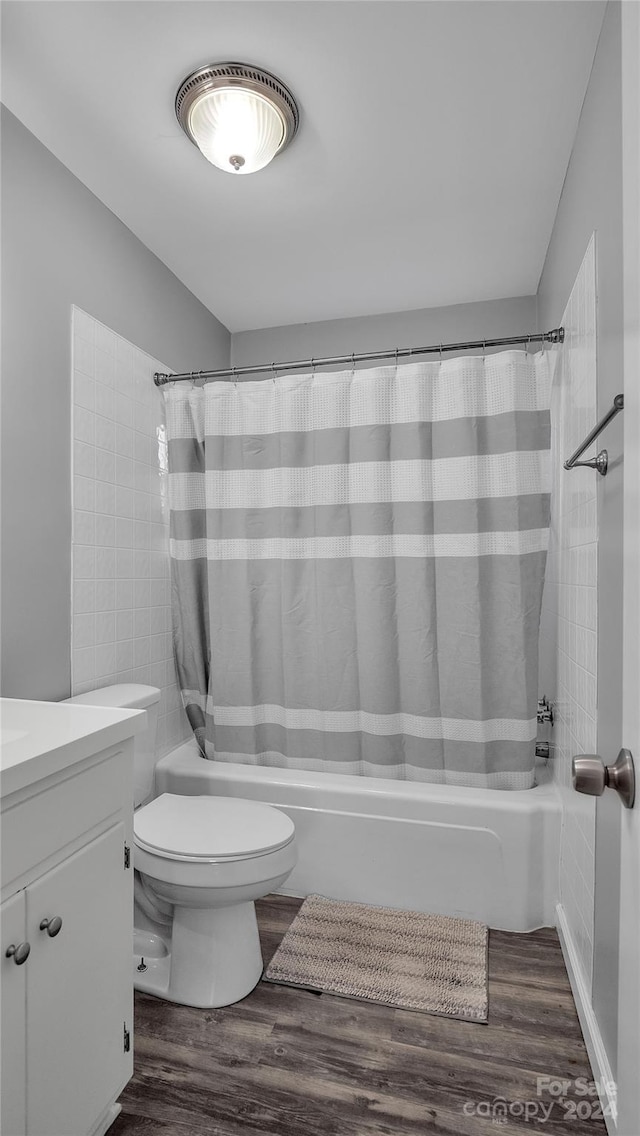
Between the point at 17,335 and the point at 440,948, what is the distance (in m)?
2.15

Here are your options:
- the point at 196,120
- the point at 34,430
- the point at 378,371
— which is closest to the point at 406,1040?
the point at 34,430

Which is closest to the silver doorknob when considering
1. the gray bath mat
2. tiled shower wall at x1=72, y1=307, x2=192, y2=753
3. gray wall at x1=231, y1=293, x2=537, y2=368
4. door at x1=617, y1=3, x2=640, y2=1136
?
door at x1=617, y1=3, x2=640, y2=1136

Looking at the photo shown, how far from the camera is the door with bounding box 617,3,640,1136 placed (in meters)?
0.60

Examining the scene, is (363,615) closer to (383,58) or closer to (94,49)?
(383,58)

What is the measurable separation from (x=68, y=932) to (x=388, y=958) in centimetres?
110

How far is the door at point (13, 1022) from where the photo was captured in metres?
0.91

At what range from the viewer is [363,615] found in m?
2.24

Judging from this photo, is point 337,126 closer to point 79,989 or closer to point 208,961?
point 79,989

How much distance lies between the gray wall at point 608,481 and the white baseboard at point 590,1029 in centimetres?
4

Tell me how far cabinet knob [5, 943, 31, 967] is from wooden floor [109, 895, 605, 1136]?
614 millimetres

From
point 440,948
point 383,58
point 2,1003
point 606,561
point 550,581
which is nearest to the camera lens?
point 2,1003

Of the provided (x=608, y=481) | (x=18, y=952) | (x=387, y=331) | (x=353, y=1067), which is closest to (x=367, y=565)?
(x=608, y=481)

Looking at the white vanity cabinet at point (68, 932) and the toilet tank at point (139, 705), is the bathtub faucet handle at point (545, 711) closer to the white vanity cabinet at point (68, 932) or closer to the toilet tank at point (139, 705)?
the toilet tank at point (139, 705)

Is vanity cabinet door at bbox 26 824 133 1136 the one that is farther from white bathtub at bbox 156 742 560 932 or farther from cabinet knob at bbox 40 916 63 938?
white bathtub at bbox 156 742 560 932
